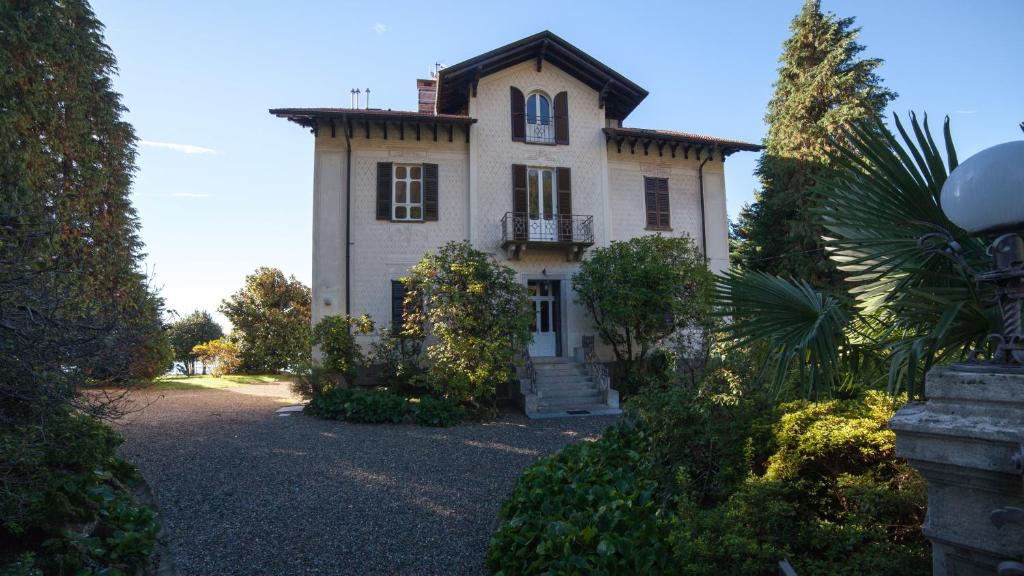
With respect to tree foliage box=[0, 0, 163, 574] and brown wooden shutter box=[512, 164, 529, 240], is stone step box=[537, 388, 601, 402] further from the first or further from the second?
tree foliage box=[0, 0, 163, 574]

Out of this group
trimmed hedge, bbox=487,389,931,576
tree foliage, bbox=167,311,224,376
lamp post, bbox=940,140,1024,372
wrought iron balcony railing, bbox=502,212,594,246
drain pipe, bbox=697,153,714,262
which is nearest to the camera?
lamp post, bbox=940,140,1024,372

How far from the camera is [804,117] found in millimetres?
18797

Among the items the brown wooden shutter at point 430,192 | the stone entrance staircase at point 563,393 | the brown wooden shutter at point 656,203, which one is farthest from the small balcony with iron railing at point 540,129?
the stone entrance staircase at point 563,393

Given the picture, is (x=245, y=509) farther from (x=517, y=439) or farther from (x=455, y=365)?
(x=455, y=365)

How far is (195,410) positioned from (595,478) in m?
10.9

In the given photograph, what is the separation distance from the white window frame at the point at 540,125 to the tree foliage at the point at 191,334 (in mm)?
19860

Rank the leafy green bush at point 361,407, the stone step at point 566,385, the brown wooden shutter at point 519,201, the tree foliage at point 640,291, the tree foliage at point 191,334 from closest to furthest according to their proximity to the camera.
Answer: the leafy green bush at point 361,407, the stone step at point 566,385, the tree foliage at point 640,291, the brown wooden shutter at point 519,201, the tree foliage at point 191,334

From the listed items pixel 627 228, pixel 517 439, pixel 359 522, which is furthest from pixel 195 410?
pixel 627 228

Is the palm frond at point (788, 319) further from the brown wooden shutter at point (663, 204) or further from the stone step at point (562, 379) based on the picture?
the brown wooden shutter at point (663, 204)

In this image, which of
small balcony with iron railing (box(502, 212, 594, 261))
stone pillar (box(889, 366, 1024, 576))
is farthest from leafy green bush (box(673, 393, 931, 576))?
small balcony with iron railing (box(502, 212, 594, 261))

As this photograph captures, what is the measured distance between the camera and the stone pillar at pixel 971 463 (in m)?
1.71

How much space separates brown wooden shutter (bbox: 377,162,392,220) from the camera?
1389 cm

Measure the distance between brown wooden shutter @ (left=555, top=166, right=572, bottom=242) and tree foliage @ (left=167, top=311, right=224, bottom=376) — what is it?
19.9 m

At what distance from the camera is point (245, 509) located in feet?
17.4
